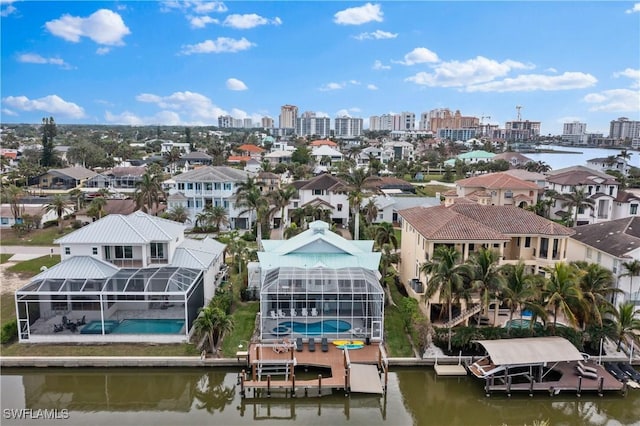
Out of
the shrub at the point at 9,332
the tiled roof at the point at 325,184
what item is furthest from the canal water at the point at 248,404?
the tiled roof at the point at 325,184

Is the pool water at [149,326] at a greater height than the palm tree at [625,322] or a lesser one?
lesser

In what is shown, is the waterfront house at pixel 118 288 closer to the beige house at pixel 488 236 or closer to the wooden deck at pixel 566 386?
the beige house at pixel 488 236

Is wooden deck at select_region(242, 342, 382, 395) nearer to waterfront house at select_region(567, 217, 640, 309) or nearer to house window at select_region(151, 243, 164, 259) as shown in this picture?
house window at select_region(151, 243, 164, 259)

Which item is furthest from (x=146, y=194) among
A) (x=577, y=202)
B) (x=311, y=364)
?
(x=577, y=202)

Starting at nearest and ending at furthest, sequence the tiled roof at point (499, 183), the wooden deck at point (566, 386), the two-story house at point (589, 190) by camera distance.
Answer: the wooden deck at point (566, 386) → the two-story house at point (589, 190) → the tiled roof at point (499, 183)

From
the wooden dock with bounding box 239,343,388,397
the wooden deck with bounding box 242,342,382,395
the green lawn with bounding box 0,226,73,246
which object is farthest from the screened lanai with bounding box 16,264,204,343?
the green lawn with bounding box 0,226,73,246

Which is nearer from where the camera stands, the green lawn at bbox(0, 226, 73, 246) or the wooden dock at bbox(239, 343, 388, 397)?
the wooden dock at bbox(239, 343, 388, 397)
